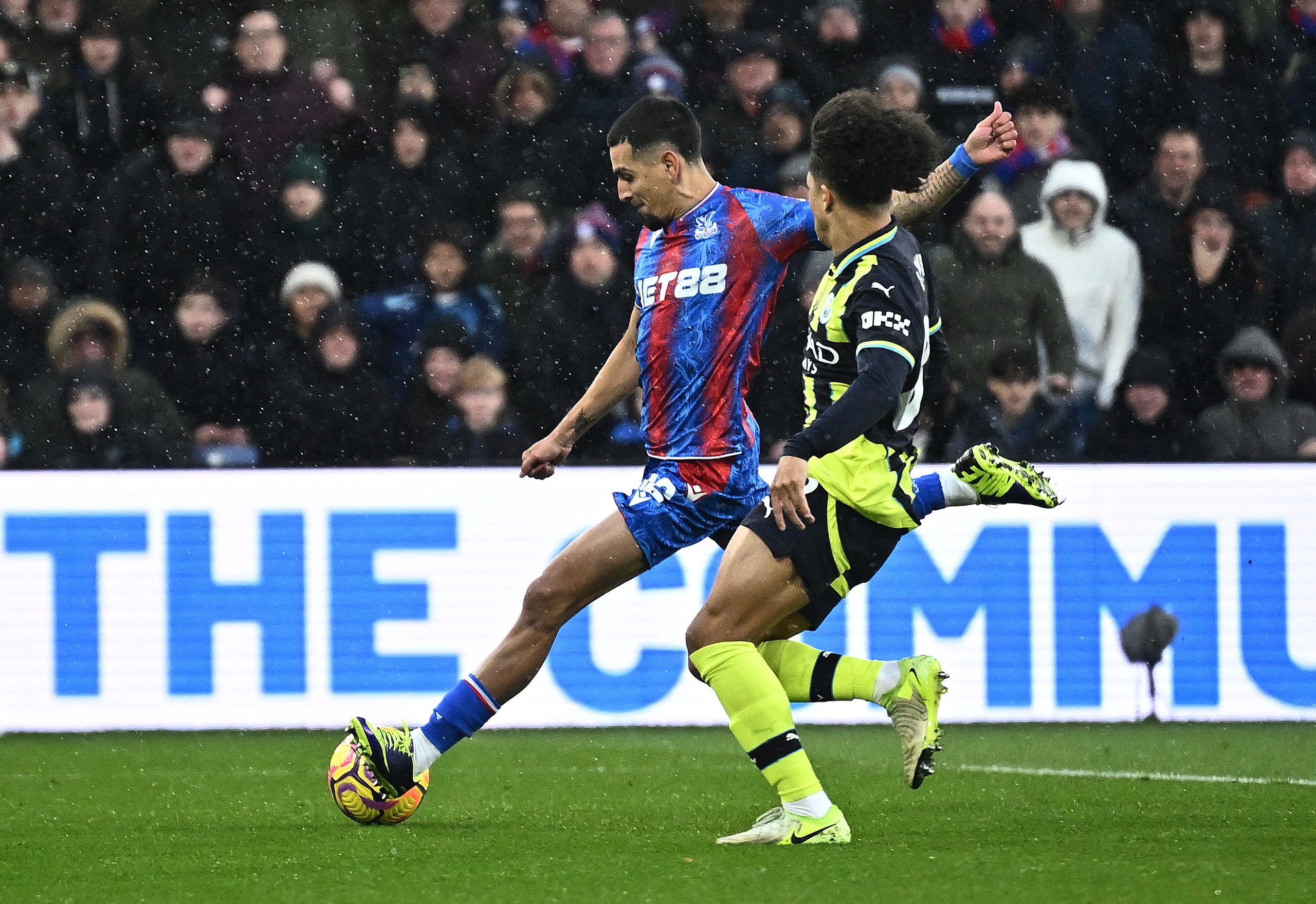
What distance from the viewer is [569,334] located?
797 centimetres

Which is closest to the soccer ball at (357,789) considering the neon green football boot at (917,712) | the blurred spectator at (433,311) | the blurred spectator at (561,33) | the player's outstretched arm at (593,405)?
the player's outstretched arm at (593,405)

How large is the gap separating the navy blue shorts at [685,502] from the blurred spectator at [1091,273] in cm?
A: 352

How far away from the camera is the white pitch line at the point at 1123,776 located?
5672mm

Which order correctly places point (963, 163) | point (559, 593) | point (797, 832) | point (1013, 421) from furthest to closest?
1. point (1013, 421)
2. point (559, 593)
3. point (963, 163)
4. point (797, 832)

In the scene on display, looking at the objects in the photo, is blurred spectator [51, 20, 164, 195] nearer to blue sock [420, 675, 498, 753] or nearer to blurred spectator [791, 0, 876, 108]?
blurred spectator [791, 0, 876, 108]

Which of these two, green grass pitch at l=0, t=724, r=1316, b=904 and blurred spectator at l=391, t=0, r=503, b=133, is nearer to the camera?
green grass pitch at l=0, t=724, r=1316, b=904

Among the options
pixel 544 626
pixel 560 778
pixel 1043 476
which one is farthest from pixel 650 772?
pixel 1043 476

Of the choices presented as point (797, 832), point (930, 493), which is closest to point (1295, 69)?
point (930, 493)

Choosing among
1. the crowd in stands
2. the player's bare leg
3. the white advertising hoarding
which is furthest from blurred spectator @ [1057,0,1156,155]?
the player's bare leg

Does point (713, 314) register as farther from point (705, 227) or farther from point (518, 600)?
point (518, 600)

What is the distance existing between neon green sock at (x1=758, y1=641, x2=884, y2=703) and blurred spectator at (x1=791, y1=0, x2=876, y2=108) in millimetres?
4324

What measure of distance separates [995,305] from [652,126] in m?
3.39

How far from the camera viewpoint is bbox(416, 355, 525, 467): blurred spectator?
788 cm

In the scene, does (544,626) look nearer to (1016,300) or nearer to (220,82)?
(1016,300)
